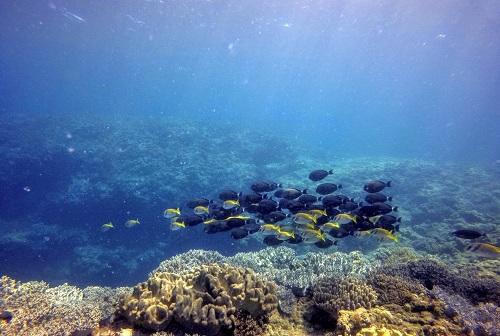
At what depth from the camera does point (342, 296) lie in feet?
16.6

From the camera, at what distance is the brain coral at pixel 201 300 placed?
13.4ft

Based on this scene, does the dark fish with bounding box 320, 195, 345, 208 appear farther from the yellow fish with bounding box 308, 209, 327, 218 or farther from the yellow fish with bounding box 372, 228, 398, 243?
the yellow fish with bounding box 372, 228, 398, 243

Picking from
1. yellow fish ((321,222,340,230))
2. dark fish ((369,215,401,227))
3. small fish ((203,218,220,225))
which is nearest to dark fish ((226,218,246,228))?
small fish ((203,218,220,225))

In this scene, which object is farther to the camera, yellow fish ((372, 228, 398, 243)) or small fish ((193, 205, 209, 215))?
small fish ((193, 205, 209, 215))

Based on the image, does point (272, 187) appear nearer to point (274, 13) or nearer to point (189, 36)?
point (274, 13)

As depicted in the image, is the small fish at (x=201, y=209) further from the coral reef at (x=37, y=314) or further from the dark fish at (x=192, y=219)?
the coral reef at (x=37, y=314)

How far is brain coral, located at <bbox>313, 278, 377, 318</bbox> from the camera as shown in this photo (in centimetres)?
489

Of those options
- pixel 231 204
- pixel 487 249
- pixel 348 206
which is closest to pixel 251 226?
pixel 231 204

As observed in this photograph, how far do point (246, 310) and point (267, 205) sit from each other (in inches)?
150

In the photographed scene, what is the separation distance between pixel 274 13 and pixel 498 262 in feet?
131

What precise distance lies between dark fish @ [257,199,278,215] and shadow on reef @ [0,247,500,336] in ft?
8.64

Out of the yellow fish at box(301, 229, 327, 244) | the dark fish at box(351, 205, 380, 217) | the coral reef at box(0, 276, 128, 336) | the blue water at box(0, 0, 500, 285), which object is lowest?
the coral reef at box(0, 276, 128, 336)

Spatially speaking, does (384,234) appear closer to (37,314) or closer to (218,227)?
(218,227)

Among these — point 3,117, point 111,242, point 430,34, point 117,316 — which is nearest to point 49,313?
point 117,316
